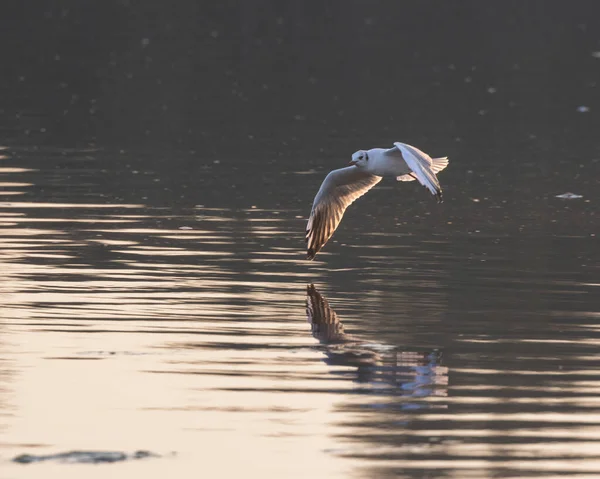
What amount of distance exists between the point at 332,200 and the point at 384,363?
15.8 feet

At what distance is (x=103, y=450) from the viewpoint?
Result: 8320 mm

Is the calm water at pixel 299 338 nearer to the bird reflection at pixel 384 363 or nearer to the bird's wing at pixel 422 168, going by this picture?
the bird reflection at pixel 384 363

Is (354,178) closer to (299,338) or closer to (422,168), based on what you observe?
(422,168)

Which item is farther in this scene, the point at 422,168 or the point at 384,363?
the point at 422,168

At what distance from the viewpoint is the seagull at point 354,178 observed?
14.4m

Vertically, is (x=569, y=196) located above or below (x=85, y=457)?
above

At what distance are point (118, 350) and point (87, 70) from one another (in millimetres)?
25912

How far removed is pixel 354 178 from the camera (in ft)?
49.7

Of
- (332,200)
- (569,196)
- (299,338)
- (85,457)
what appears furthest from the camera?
(569,196)

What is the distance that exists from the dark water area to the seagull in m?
0.27

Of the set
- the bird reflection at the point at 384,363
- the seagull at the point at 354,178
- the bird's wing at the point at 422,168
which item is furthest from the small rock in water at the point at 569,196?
the bird reflection at the point at 384,363

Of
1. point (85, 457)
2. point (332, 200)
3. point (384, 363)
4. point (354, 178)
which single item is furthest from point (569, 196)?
point (85, 457)

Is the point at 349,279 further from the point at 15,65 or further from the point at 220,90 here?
the point at 15,65

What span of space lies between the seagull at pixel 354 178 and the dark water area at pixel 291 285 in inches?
10.8
